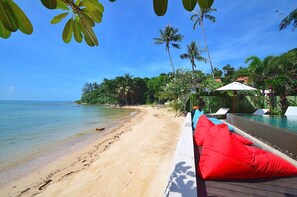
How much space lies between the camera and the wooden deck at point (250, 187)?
1.83 meters

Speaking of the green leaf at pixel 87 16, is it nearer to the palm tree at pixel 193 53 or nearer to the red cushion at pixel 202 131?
the red cushion at pixel 202 131

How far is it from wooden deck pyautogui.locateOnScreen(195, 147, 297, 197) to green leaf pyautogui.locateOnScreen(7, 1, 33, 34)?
197 cm

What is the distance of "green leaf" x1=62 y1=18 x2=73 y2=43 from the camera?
84cm

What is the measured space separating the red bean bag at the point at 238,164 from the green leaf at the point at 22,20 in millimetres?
2156

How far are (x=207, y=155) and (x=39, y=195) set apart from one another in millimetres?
4077

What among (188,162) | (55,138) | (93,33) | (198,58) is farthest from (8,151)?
(198,58)

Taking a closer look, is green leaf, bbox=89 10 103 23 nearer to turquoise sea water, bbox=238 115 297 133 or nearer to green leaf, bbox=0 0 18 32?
green leaf, bbox=0 0 18 32

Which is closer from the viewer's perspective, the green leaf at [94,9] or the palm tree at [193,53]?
the green leaf at [94,9]

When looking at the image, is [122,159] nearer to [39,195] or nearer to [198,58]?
[39,195]

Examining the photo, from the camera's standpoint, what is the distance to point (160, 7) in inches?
24.1

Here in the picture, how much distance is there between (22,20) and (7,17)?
5 centimetres

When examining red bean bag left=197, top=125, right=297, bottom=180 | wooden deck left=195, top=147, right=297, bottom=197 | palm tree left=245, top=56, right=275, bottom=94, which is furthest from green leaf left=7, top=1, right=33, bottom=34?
palm tree left=245, top=56, right=275, bottom=94

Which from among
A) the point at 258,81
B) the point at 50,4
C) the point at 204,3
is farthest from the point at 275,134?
the point at 258,81

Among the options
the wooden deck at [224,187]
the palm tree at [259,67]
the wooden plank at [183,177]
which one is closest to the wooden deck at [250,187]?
the wooden deck at [224,187]
